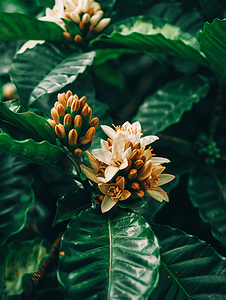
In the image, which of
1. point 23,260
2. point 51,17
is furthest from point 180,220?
point 51,17

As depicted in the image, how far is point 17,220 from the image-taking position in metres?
0.89

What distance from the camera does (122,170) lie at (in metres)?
0.76

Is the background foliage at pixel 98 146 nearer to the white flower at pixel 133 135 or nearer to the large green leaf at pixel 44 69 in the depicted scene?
the large green leaf at pixel 44 69

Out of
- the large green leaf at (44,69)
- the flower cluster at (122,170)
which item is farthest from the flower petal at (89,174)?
the large green leaf at (44,69)

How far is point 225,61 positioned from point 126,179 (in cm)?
75

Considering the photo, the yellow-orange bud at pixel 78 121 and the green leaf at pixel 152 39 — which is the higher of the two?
the green leaf at pixel 152 39

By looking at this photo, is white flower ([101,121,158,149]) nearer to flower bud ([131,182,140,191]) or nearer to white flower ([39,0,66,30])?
flower bud ([131,182,140,191])

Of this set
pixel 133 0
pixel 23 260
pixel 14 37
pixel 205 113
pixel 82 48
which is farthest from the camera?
pixel 205 113

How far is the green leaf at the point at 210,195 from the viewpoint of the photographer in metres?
1.05

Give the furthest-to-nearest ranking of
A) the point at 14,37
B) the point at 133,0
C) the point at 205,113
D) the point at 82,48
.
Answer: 1. the point at 205,113
2. the point at 133,0
3. the point at 82,48
4. the point at 14,37

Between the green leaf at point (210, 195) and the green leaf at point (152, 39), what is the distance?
0.61 meters

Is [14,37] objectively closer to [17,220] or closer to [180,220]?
[17,220]

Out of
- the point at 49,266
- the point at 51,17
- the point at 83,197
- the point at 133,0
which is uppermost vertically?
the point at 133,0

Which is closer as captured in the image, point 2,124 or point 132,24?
point 2,124
